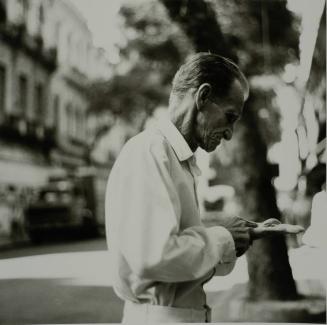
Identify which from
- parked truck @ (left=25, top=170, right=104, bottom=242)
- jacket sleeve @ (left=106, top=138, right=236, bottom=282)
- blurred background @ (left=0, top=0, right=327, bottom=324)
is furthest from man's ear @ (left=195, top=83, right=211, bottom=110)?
parked truck @ (left=25, top=170, right=104, bottom=242)

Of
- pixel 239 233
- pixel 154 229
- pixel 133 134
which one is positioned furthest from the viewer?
pixel 133 134

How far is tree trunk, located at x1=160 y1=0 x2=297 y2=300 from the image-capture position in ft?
7.87

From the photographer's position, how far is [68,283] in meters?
2.34

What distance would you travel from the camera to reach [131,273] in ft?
2.94

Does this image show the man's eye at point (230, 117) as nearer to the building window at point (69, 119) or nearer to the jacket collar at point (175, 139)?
the jacket collar at point (175, 139)

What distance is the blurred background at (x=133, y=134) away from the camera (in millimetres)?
2322

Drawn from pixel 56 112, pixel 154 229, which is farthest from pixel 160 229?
pixel 56 112

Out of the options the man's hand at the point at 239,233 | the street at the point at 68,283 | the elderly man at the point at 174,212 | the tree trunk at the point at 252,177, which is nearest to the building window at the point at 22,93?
the street at the point at 68,283

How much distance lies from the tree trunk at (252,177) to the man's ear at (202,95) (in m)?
1.44

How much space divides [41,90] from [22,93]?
3.7 inches

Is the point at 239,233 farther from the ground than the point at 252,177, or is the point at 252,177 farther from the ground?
the point at 252,177

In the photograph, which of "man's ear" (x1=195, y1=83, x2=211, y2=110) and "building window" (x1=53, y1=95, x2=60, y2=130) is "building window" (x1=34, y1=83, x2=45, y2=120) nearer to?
"building window" (x1=53, y1=95, x2=60, y2=130)

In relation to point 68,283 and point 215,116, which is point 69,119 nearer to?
point 68,283

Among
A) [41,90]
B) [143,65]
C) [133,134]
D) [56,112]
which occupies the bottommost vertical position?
[133,134]
